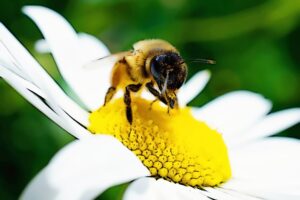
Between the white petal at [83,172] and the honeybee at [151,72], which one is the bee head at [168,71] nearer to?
the honeybee at [151,72]

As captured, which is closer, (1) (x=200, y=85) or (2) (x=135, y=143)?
(2) (x=135, y=143)

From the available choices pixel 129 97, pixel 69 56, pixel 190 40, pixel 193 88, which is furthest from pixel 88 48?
pixel 190 40

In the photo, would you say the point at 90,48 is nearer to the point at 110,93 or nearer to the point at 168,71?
the point at 110,93

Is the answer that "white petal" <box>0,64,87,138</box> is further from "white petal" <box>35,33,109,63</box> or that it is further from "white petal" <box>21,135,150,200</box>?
"white petal" <box>35,33,109,63</box>

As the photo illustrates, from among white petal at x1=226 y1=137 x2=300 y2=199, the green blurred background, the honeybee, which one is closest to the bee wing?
the honeybee

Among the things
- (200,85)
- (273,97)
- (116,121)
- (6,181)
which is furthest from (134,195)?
(273,97)

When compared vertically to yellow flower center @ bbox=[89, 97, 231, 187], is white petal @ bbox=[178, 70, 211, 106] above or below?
above

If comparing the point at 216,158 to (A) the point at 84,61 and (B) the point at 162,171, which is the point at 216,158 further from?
(A) the point at 84,61
